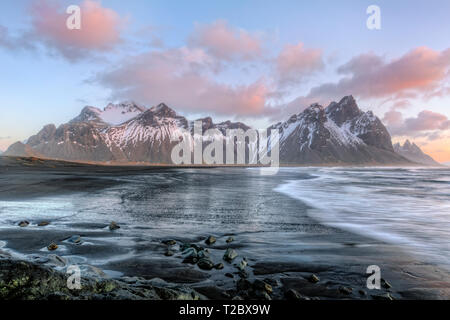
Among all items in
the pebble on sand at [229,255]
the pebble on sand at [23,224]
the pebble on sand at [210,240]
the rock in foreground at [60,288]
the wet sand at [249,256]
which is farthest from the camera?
the pebble on sand at [23,224]

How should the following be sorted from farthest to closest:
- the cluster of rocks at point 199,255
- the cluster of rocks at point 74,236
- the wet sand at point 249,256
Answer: the cluster of rocks at point 74,236, the cluster of rocks at point 199,255, the wet sand at point 249,256

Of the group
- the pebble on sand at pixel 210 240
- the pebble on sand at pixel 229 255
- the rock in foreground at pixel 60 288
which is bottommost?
the pebble on sand at pixel 210 240

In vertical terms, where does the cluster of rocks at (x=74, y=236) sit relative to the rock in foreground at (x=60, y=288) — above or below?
below

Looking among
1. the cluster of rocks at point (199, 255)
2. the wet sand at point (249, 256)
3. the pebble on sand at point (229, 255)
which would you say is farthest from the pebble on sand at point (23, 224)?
the pebble on sand at point (229, 255)

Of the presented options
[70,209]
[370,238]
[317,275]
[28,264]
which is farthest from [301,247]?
[70,209]

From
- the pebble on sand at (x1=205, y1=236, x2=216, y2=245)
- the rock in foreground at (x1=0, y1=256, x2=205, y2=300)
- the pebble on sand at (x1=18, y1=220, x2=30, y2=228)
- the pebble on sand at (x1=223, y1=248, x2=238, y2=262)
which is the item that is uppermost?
the rock in foreground at (x1=0, y1=256, x2=205, y2=300)

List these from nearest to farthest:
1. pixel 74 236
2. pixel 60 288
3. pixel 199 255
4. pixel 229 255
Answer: pixel 60 288, pixel 199 255, pixel 229 255, pixel 74 236

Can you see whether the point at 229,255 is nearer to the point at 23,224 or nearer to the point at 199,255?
the point at 199,255

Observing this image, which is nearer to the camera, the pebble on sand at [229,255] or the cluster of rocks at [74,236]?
the pebble on sand at [229,255]

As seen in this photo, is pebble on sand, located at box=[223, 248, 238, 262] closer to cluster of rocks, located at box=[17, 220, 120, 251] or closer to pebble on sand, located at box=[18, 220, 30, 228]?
cluster of rocks, located at box=[17, 220, 120, 251]

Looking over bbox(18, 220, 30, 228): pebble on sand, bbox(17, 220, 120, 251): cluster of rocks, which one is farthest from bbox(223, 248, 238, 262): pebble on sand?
bbox(18, 220, 30, 228): pebble on sand

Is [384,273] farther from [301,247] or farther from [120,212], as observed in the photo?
[120,212]

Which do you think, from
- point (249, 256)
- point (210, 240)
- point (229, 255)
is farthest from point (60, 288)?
point (210, 240)

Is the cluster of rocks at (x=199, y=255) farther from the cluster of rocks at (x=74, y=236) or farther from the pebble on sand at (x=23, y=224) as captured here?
the pebble on sand at (x=23, y=224)
